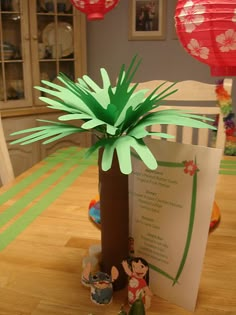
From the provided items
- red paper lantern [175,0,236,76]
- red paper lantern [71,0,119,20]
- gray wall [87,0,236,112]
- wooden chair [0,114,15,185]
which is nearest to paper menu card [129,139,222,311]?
red paper lantern [175,0,236,76]

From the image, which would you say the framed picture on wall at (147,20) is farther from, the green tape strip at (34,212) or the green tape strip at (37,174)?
the green tape strip at (34,212)

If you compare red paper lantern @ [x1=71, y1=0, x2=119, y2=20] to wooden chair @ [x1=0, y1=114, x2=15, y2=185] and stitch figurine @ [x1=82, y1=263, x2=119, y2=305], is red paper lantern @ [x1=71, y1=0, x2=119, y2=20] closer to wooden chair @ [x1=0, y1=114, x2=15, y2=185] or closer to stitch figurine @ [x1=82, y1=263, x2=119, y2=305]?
wooden chair @ [x1=0, y1=114, x2=15, y2=185]

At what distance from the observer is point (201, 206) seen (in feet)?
2.16

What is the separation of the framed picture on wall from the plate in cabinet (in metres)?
0.50

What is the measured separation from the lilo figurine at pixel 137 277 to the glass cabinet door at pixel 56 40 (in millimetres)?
2544

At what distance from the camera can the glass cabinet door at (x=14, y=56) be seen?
2.89m

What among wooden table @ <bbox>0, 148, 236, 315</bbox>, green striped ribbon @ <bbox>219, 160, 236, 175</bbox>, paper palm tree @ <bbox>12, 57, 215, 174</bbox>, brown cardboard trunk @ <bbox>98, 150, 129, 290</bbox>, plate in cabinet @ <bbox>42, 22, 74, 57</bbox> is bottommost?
wooden table @ <bbox>0, 148, 236, 315</bbox>

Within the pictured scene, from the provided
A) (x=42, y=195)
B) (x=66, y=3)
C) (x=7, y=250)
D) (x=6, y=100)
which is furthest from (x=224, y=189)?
(x=66, y=3)

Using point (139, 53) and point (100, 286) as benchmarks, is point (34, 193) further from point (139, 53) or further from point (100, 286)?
point (139, 53)

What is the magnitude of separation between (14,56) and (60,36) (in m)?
0.41

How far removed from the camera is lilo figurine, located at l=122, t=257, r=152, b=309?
65 centimetres

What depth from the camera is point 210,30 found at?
2.75 feet

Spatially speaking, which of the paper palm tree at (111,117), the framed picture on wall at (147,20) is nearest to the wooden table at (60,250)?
the paper palm tree at (111,117)

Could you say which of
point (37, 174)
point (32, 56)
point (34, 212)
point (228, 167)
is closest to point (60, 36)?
point (32, 56)
